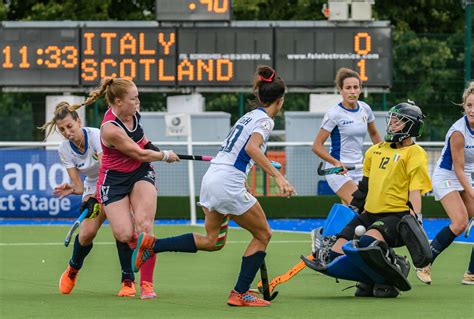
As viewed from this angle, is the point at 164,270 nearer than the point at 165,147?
Yes

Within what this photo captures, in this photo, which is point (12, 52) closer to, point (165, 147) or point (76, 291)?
point (165, 147)

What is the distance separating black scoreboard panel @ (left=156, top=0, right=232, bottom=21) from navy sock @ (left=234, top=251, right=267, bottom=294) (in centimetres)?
1322

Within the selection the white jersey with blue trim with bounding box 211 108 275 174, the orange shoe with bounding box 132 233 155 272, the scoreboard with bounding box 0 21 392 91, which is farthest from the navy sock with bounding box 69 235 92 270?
the scoreboard with bounding box 0 21 392 91

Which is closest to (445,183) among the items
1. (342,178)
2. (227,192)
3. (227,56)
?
(342,178)

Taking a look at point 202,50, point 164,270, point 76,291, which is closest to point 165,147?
point 202,50

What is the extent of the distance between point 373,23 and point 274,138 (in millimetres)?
4076

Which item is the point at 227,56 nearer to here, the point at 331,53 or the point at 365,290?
the point at 331,53

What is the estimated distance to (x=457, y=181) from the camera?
1191cm

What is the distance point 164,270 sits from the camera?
1288 cm

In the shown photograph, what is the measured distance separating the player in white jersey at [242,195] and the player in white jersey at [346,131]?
126 inches

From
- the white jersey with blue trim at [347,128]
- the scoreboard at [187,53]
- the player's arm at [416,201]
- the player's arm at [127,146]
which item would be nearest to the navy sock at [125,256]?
the player's arm at [127,146]

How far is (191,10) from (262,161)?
1341 centimetres

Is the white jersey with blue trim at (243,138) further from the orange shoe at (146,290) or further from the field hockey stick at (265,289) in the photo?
the orange shoe at (146,290)

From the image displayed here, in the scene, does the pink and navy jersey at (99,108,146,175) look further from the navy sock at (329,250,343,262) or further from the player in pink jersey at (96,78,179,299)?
the navy sock at (329,250,343,262)
